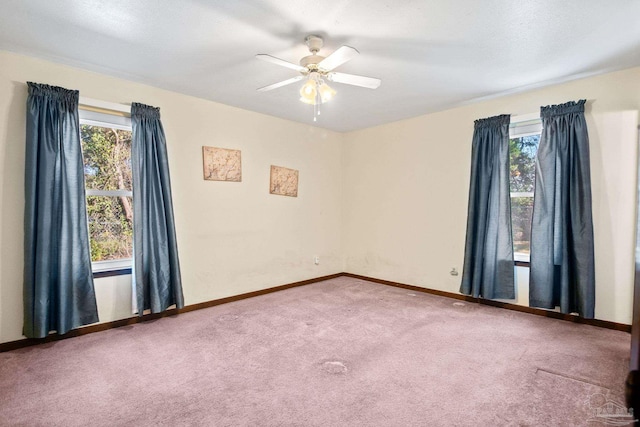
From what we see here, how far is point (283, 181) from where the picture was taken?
4.64 metres

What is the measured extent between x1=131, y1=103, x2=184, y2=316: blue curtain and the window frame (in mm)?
130

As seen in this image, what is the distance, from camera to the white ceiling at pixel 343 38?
204 centimetres

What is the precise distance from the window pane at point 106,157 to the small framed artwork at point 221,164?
2.65 ft

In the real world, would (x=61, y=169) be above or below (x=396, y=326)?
above

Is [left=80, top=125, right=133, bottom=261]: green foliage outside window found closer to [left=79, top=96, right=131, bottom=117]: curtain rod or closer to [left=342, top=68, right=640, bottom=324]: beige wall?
[left=79, top=96, right=131, bottom=117]: curtain rod

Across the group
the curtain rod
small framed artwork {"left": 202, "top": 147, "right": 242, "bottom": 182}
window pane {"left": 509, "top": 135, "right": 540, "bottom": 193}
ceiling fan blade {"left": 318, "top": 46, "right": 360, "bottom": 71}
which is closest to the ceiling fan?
ceiling fan blade {"left": 318, "top": 46, "right": 360, "bottom": 71}

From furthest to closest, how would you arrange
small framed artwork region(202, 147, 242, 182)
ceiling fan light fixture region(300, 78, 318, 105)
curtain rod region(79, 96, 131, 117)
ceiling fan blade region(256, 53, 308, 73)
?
1. small framed artwork region(202, 147, 242, 182)
2. curtain rod region(79, 96, 131, 117)
3. ceiling fan light fixture region(300, 78, 318, 105)
4. ceiling fan blade region(256, 53, 308, 73)

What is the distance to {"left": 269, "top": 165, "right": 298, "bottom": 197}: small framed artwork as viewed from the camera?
4516mm

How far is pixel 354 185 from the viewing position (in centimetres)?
538

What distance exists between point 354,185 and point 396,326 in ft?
8.97

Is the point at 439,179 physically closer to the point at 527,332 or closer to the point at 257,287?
the point at 527,332

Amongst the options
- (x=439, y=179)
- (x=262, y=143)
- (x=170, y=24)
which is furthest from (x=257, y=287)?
(x=170, y=24)

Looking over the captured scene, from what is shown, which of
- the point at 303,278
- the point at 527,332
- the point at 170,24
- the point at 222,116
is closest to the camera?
the point at 170,24

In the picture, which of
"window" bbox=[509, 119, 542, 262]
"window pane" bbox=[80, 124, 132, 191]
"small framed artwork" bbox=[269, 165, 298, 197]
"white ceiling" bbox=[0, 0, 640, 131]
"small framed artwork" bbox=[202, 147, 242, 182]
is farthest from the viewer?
"small framed artwork" bbox=[269, 165, 298, 197]
